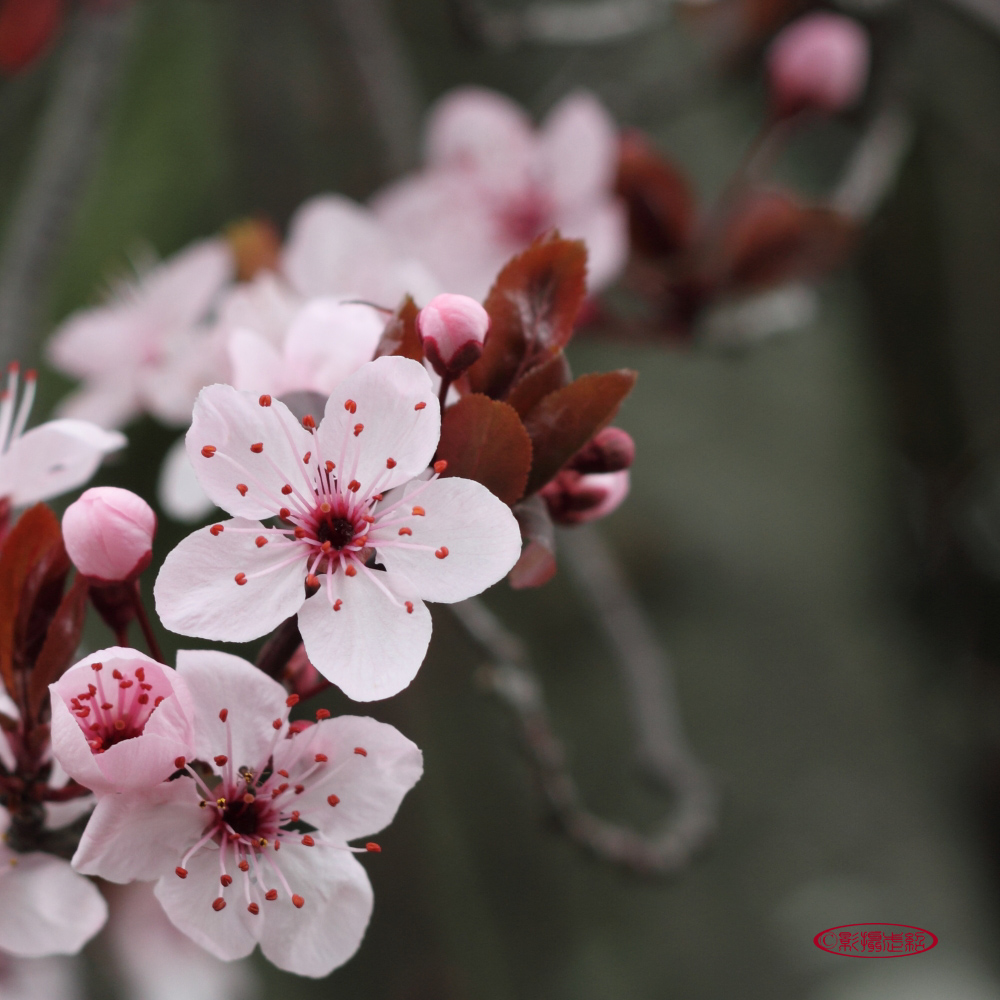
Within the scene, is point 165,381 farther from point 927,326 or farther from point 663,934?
point 927,326

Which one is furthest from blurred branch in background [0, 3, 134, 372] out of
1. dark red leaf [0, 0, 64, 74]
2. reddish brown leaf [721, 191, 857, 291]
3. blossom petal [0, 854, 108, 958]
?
reddish brown leaf [721, 191, 857, 291]

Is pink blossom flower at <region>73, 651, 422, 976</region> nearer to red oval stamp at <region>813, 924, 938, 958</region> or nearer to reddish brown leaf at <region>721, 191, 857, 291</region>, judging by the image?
red oval stamp at <region>813, 924, 938, 958</region>

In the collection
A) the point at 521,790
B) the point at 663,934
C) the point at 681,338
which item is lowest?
the point at 663,934

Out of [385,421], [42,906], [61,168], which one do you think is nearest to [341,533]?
[385,421]

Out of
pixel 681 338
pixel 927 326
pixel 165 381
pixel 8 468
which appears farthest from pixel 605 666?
pixel 8 468

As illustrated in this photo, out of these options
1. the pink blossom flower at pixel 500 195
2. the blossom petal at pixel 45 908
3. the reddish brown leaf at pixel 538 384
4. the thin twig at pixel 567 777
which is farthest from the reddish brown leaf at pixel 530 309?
the pink blossom flower at pixel 500 195

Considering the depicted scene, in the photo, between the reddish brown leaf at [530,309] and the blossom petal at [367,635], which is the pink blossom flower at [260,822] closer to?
the blossom petal at [367,635]
